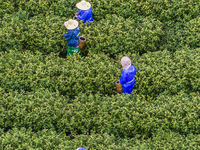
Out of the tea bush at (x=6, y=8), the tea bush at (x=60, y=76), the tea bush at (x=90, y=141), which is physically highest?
the tea bush at (x=6, y=8)

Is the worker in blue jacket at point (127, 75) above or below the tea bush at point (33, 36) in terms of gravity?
below

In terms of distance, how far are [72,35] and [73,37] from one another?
9 cm

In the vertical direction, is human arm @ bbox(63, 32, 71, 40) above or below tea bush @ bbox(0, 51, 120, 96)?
above

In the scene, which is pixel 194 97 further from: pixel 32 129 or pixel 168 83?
pixel 32 129

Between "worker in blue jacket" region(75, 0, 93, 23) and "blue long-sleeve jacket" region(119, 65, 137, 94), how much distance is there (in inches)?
120

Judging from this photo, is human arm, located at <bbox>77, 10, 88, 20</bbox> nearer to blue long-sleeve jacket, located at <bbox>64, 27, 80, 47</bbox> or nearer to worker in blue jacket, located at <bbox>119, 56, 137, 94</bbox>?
blue long-sleeve jacket, located at <bbox>64, 27, 80, 47</bbox>

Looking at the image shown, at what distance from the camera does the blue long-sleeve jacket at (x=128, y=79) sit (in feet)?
27.3

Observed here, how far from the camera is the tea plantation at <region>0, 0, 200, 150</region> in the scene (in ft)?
25.3

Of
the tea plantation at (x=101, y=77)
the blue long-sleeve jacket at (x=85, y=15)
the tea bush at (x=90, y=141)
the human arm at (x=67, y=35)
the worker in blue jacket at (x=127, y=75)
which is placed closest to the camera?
the tea bush at (x=90, y=141)

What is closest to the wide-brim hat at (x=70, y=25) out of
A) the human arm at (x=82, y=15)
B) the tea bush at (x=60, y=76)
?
the human arm at (x=82, y=15)

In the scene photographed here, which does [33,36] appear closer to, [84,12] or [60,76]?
[84,12]

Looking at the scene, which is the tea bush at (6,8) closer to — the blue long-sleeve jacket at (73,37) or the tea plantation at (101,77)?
the tea plantation at (101,77)

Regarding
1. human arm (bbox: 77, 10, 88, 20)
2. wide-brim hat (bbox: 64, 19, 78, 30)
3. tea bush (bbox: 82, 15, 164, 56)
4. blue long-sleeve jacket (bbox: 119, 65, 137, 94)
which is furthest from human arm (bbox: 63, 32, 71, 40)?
blue long-sleeve jacket (bbox: 119, 65, 137, 94)

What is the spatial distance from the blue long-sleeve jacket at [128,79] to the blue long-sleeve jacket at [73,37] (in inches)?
90.6
